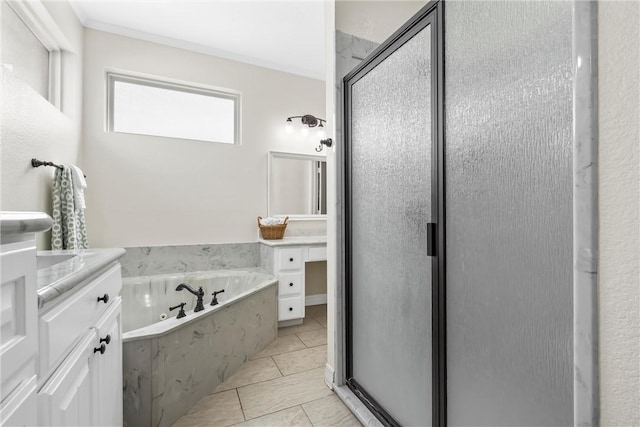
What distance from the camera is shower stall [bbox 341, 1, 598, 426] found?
2.24ft

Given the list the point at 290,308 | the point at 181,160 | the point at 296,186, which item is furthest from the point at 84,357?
the point at 296,186

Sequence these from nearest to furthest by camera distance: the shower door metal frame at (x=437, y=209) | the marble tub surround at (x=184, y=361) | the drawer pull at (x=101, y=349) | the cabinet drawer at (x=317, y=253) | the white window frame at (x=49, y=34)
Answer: the drawer pull at (x=101, y=349), the shower door metal frame at (x=437, y=209), the marble tub surround at (x=184, y=361), the white window frame at (x=49, y=34), the cabinet drawer at (x=317, y=253)

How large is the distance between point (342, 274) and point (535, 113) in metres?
1.26

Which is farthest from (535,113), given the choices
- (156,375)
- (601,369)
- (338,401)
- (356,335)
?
(156,375)

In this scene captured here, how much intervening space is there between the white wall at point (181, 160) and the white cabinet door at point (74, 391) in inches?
82.7

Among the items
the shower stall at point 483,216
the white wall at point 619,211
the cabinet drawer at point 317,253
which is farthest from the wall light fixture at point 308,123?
the white wall at point 619,211

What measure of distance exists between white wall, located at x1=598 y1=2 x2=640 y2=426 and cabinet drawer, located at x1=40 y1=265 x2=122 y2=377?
1.20 m

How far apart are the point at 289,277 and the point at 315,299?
911 mm

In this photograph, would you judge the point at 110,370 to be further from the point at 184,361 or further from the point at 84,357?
the point at 184,361

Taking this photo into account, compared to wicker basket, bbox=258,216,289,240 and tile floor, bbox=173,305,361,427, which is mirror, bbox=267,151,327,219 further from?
tile floor, bbox=173,305,361,427

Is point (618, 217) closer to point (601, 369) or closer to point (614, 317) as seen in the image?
point (614, 317)

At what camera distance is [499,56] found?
2.83 feet

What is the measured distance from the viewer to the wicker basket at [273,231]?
308 centimetres

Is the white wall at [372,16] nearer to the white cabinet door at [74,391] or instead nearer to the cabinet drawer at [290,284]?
the white cabinet door at [74,391]
